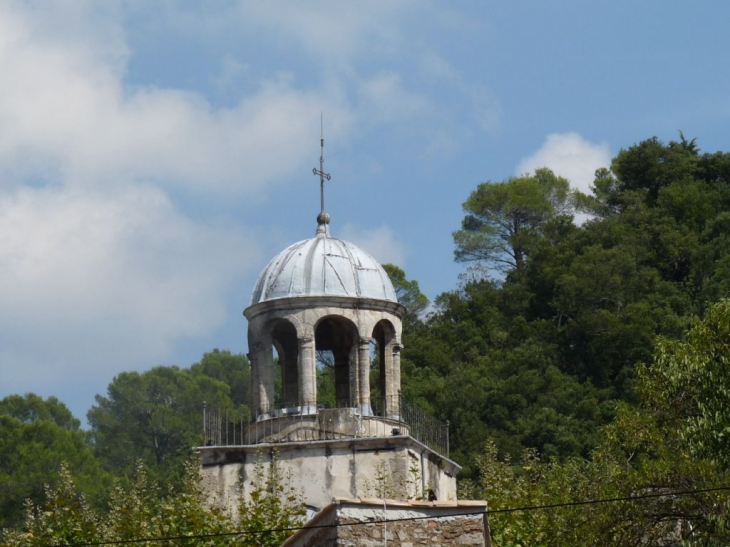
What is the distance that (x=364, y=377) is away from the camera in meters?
26.3

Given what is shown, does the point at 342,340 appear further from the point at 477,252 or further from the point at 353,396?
the point at 477,252

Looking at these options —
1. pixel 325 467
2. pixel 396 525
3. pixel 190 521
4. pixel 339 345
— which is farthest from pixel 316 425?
pixel 396 525

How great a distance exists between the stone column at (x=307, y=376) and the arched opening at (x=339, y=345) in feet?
4.00

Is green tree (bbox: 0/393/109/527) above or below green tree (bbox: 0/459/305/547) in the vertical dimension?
above

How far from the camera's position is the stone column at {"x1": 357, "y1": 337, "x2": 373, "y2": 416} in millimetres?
26125

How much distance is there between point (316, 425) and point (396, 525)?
957cm

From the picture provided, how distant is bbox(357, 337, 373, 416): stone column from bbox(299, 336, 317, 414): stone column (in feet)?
2.41

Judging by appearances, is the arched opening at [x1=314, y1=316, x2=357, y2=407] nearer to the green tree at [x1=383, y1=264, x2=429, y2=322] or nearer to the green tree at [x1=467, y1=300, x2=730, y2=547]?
the green tree at [x1=467, y1=300, x2=730, y2=547]

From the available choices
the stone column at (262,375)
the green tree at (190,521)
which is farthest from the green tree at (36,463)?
the stone column at (262,375)

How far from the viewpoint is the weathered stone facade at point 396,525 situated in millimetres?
15828

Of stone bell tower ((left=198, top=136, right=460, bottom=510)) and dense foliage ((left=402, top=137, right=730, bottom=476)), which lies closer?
stone bell tower ((left=198, top=136, right=460, bottom=510))

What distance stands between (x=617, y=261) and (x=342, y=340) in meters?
30.9

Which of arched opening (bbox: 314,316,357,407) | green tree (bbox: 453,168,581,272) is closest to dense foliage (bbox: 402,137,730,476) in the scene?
green tree (bbox: 453,168,581,272)

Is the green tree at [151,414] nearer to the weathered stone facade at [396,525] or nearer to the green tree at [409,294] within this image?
the green tree at [409,294]
